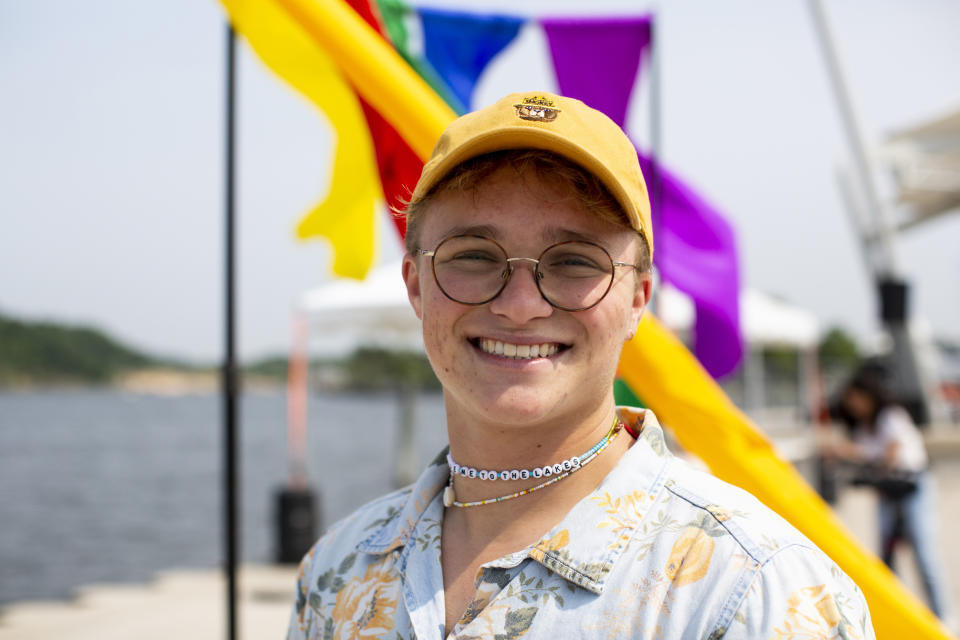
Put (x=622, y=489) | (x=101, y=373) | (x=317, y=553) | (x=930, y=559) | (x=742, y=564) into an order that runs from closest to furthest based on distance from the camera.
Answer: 1. (x=742, y=564)
2. (x=622, y=489)
3. (x=317, y=553)
4. (x=930, y=559)
5. (x=101, y=373)

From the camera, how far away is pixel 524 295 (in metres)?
1.28

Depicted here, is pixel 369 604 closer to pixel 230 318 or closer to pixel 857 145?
pixel 230 318

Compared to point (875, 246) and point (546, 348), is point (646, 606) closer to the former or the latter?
point (546, 348)

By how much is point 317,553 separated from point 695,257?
2299 millimetres

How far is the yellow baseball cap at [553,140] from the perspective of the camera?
4.09ft

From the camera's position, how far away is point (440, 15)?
343cm

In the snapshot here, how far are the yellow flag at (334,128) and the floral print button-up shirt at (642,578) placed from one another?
6.46ft

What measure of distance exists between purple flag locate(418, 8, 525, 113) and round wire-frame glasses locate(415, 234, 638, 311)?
2.24 m

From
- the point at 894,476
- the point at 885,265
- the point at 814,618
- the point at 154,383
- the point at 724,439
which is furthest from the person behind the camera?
the point at 154,383

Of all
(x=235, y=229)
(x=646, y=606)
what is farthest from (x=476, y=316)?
(x=235, y=229)

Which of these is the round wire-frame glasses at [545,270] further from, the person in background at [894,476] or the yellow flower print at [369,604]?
the person in background at [894,476]

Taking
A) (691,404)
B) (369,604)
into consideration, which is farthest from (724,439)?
(369,604)

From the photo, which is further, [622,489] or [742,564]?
[622,489]

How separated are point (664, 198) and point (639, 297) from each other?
2.15m
